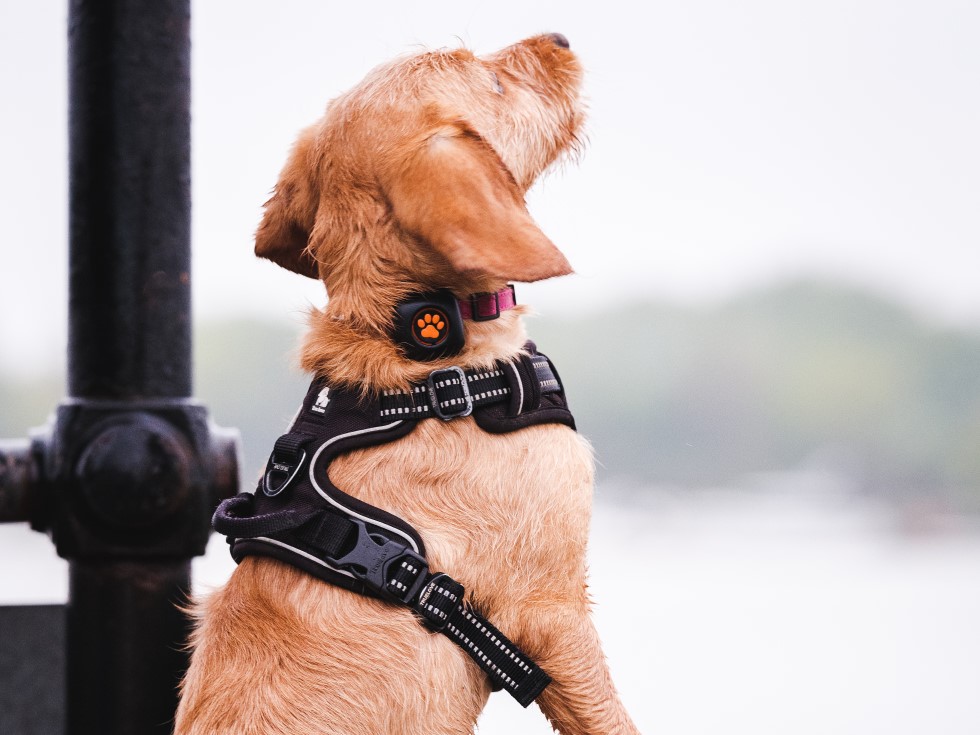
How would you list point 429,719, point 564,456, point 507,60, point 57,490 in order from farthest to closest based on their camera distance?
point 57,490, point 507,60, point 564,456, point 429,719

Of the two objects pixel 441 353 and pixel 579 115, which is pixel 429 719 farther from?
pixel 579 115

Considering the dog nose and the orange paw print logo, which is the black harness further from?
the dog nose

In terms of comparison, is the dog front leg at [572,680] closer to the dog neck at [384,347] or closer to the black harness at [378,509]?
the black harness at [378,509]

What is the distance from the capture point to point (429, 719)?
145 cm

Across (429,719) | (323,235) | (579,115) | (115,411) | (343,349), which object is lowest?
(429,719)

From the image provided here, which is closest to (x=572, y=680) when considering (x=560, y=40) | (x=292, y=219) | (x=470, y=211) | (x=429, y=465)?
(x=429, y=465)

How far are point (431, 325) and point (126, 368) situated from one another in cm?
73

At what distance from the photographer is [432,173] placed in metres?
1.43

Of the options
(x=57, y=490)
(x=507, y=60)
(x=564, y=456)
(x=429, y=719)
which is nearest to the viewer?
(x=429, y=719)

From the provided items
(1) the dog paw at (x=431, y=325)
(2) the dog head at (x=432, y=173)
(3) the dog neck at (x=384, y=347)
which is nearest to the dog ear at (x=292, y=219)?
(2) the dog head at (x=432, y=173)

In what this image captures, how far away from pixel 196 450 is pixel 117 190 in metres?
0.52

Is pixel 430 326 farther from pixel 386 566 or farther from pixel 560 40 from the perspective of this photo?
pixel 560 40

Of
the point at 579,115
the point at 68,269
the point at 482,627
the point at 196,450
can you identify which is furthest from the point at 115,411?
the point at 579,115

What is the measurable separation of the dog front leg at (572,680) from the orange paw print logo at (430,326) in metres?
0.44
